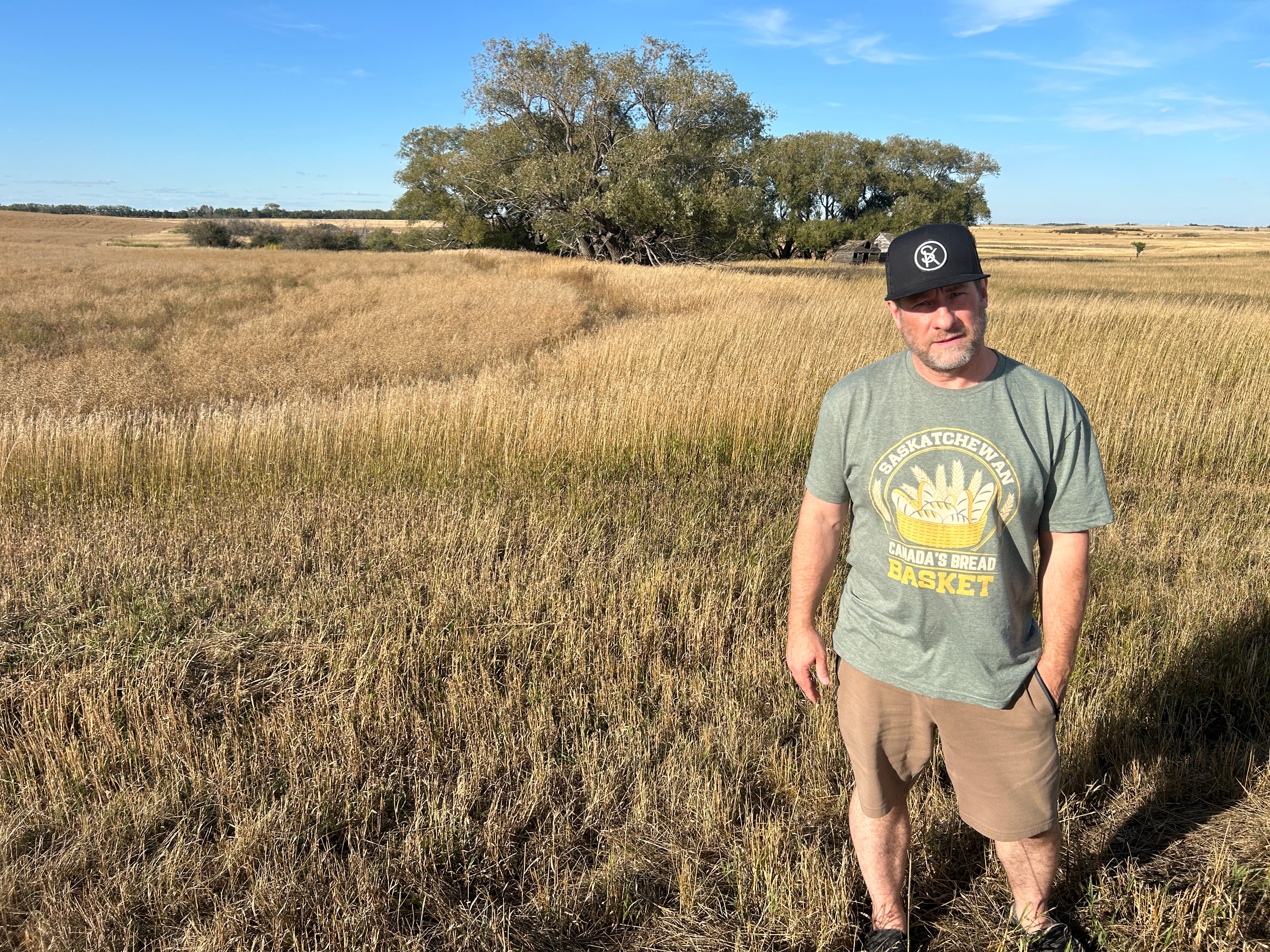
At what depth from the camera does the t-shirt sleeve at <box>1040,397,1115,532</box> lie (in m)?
1.80

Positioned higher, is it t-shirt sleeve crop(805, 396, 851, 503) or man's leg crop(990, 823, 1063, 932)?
t-shirt sleeve crop(805, 396, 851, 503)

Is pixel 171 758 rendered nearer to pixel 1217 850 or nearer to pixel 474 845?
pixel 474 845

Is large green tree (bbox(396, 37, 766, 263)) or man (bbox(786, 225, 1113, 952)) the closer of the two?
man (bbox(786, 225, 1113, 952))

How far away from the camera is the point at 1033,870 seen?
80.4 inches

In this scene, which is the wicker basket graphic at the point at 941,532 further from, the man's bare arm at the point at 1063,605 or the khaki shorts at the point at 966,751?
the khaki shorts at the point at 966,751

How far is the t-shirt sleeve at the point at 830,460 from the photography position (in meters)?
2.02

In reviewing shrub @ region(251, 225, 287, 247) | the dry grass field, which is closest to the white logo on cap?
the dry grass field

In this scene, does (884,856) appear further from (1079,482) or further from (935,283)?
(935,283)

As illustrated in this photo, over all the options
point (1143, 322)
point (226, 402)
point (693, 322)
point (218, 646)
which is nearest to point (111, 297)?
point (226, 402)

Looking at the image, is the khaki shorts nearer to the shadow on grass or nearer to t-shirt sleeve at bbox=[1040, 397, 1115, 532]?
t-shirt sleeve at bbox=[1040, 397, 1115, 532]

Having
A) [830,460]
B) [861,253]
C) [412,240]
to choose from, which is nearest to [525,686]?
[830,460]

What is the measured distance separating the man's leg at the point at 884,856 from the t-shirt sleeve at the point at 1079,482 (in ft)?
3.13

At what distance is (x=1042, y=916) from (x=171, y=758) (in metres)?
3.09

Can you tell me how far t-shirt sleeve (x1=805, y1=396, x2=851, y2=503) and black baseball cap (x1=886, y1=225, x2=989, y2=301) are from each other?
34 cm
